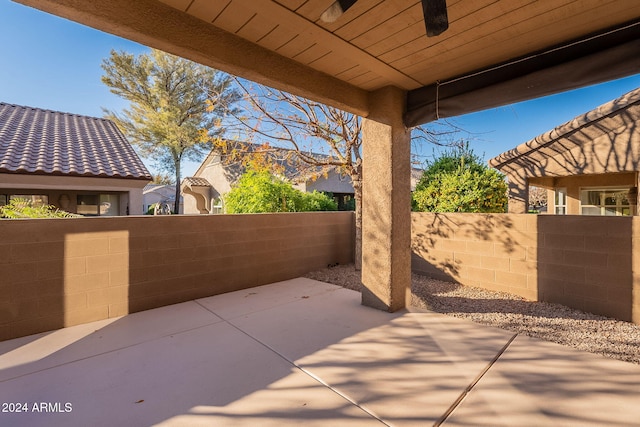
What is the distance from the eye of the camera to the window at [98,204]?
734 cm

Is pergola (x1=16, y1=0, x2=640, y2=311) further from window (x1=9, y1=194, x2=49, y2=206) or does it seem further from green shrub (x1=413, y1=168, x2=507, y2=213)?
window (x1=9, y1=194, x2=49, y2=206)

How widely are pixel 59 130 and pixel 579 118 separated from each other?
512 inches

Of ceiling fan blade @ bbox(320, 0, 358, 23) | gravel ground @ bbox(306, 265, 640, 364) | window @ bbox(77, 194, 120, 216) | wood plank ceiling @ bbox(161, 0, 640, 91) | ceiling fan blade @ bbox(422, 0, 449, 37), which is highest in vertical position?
wood plank ceiling @ bbox(161, 0, 640, 91)

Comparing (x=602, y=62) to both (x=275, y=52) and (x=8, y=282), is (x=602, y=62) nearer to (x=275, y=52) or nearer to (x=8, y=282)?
(x=275, y=52)

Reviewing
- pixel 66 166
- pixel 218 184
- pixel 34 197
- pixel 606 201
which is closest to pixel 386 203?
pixel 66 166

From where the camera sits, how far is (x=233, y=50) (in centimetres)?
249

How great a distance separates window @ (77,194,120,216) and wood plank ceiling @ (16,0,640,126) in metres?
6.87

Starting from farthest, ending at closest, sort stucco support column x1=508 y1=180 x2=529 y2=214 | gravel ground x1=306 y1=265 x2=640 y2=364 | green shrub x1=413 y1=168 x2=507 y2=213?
stucco support column x1=508 y1=180 x2=529 y2=214 → green shrub x1=413 y1=168 x2=507 y2=213 → gravel ground x1=306 y1=265 x2=640 y2=364

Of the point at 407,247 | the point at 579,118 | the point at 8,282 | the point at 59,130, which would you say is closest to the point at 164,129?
the point at 59,130

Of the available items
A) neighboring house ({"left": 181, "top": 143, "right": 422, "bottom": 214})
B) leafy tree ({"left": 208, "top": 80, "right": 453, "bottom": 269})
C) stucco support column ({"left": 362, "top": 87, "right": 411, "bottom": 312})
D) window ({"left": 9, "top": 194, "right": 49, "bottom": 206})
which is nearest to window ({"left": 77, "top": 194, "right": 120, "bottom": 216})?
window ({"left": 9, "top": 194, "right": 49, "bottom": 206})

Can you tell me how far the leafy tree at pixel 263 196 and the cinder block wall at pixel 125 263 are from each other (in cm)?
98

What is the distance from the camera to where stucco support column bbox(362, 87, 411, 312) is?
3.52 m

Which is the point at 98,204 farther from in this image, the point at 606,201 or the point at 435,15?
the point at 606,201

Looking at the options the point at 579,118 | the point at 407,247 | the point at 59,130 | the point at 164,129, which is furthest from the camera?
the point at 164,129
